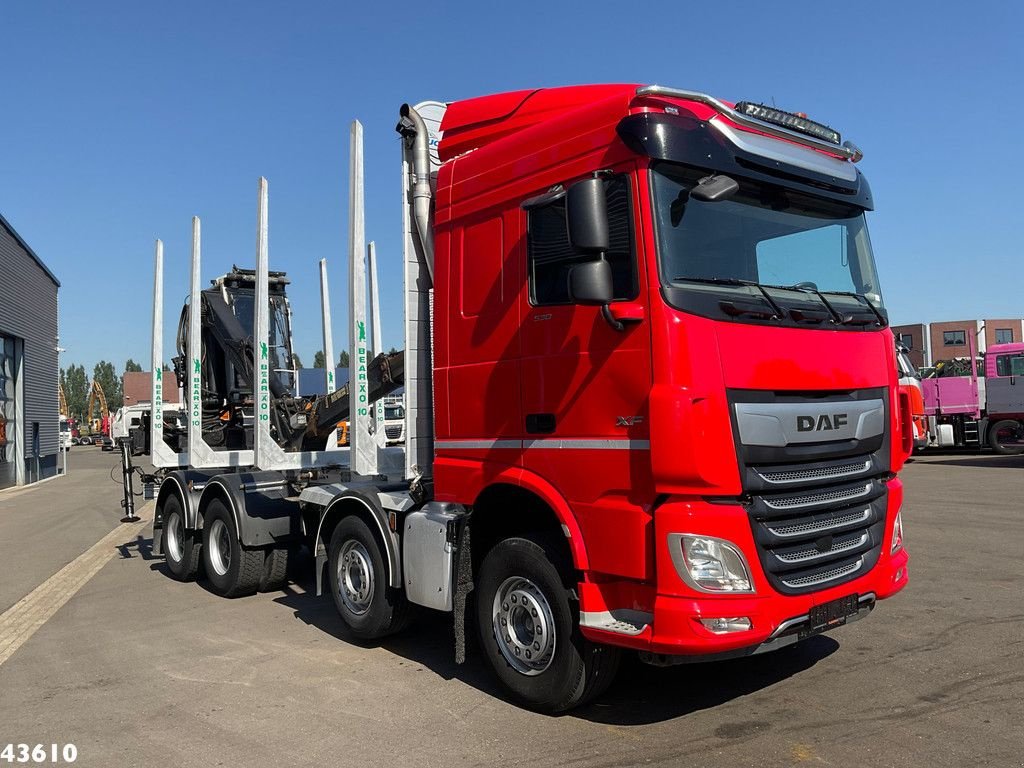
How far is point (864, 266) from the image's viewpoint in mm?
5070

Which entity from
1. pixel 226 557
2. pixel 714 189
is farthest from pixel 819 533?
pixel 226 557

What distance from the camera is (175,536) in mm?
9617

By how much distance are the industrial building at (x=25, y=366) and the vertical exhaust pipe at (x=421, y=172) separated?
78.4 ft

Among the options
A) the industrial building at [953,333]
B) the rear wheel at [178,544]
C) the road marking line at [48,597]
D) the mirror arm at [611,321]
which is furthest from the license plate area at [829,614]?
the industrial building at [953,333]

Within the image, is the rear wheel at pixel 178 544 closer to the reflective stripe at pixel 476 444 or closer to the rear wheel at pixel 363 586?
the rear wheel at pixel 363 586

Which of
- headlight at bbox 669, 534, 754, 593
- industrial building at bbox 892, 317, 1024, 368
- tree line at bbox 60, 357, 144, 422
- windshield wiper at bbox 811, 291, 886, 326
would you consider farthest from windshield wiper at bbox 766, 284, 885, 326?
tree line at bbox 60, 357, 144, 422

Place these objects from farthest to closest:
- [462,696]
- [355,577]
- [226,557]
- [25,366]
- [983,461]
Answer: [25,366], [983,461], [226,557], [355,577], [462,696]

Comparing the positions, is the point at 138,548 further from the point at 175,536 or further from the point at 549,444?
the point at 549,444

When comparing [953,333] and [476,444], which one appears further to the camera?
[953,333]

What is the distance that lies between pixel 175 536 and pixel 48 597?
4.64ft

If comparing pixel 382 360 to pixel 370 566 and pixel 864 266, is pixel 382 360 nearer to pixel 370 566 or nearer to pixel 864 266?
pixel 370 566

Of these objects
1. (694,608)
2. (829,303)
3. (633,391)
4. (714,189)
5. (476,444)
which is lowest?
(694,608)

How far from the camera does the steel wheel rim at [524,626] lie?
15.2ft

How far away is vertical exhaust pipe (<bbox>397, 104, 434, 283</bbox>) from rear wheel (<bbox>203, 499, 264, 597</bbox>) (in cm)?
373
